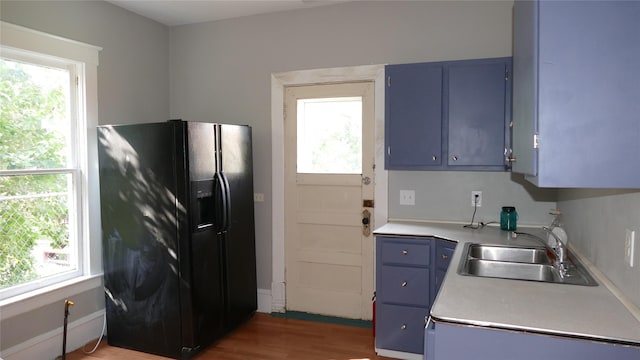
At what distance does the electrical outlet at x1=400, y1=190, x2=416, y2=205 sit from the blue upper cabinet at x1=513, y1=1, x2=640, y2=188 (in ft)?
6.65

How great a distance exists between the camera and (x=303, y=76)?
150 inches

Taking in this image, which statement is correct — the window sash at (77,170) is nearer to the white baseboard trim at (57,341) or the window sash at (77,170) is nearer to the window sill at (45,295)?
the window sill at (45,295)

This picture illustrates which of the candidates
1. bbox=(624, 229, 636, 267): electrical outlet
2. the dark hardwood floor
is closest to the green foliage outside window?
the dark hardwood floor

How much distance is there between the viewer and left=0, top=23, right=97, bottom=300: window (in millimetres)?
2859

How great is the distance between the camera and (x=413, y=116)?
3.21m

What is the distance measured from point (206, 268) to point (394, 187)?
161 cm

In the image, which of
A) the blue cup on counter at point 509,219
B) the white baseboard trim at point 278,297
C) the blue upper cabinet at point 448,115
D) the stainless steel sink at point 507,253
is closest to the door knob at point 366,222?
the blue upper cabinet at point 448,115

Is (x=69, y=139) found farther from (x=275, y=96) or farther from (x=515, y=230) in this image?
(x=515, y=230)

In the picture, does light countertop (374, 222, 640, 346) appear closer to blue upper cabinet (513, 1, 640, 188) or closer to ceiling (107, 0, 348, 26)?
blue upper cabinet (513, 1, 640, 188)

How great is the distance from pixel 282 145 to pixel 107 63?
157 cm

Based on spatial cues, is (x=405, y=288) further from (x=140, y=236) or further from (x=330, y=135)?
(x=140, y=236)

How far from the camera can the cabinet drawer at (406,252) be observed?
298cm

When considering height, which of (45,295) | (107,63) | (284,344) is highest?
(107,63)

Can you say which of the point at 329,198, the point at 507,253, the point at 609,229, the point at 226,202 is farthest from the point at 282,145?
the point at 609,229
